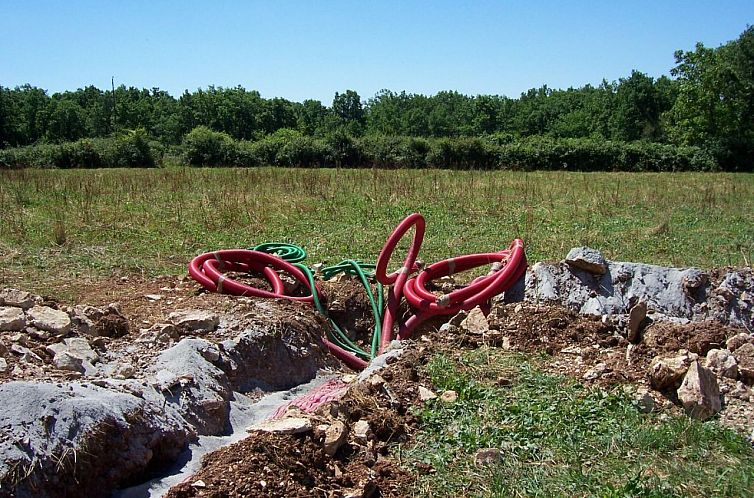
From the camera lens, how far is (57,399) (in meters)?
3.29

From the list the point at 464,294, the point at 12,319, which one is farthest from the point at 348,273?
the point at 12,319

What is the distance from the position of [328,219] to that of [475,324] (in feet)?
20.6

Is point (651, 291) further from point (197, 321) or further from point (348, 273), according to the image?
point (197, 321)

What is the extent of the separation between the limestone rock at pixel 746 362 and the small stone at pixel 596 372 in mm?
Answer: 836

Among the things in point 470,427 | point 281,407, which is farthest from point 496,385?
point 281,407

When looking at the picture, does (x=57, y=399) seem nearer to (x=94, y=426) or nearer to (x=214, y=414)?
(x=94, y=426)

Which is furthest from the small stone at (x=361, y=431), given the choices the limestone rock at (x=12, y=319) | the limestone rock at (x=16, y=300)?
the limestone rock at (x=16, y=300)

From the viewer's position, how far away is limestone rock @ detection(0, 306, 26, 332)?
4618 mm

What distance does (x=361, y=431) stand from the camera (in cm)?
382

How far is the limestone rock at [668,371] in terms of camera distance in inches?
167

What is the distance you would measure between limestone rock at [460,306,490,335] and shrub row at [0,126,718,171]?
21.4 meters

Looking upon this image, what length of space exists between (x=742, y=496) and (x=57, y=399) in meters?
3.23

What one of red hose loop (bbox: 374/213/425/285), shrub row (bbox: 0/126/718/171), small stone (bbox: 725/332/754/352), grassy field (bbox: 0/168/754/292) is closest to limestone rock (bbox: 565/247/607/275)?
small stone (bbox: 725/332/754/352)

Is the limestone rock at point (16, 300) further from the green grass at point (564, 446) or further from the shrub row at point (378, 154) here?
the shrub row at point (378, 154)
